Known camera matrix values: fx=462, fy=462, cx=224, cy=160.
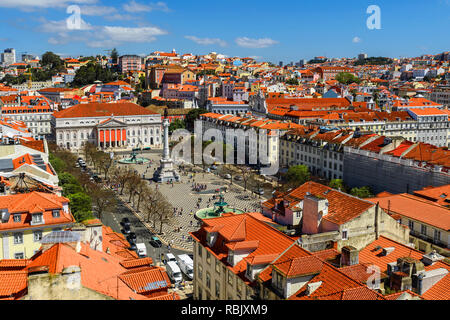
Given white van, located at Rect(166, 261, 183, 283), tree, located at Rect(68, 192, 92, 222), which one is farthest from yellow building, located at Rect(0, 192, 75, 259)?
tree, located at Rect(68, 192, 92, 222)

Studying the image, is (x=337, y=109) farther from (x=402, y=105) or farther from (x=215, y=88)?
(x=215, y=88)

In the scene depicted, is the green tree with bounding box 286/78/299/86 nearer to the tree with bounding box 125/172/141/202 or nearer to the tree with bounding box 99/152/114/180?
the tree with bounding box 99/152/114/180

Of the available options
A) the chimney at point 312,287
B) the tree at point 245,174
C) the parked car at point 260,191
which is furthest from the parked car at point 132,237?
the chimney at point 312,287

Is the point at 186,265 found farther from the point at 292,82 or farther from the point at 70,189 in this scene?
the point at 292,82

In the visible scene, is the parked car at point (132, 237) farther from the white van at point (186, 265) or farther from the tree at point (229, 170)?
the tree at point (229, 170)

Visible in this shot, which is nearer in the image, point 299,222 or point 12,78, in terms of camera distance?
point 299,222

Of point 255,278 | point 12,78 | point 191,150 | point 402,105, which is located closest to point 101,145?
point 191,150

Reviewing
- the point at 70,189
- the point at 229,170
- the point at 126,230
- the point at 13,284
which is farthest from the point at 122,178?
the point at 13,284
